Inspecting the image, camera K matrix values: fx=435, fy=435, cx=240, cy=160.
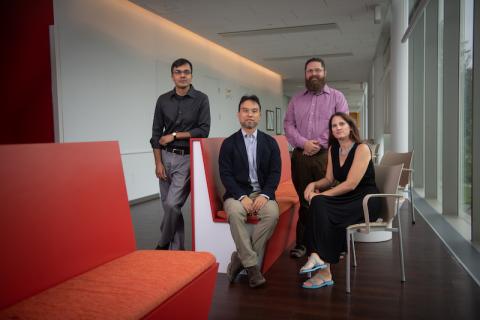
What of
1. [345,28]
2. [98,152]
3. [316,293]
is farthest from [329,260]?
[345,28]

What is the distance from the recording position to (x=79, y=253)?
6.55 ft

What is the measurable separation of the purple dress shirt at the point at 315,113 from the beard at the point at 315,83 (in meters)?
0.08

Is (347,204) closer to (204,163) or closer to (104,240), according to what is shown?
(204,163)

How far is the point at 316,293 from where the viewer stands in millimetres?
2984

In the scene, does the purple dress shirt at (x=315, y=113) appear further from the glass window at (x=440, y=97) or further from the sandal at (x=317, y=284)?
the glass window at (x=440, y=97)

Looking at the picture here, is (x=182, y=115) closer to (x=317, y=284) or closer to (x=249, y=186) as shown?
(x=249, y=186)

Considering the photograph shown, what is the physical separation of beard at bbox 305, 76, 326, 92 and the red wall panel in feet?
11.7

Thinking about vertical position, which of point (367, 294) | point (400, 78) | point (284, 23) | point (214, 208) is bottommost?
point (367, 294)

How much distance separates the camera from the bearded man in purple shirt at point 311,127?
146 inches

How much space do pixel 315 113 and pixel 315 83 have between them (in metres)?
0.27

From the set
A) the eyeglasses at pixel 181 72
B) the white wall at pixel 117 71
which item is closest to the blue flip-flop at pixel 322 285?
the eyeglasses at pixel 181 72

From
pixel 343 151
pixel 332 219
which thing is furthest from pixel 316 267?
pixel 343 151

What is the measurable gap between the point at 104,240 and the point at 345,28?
27.7 ft

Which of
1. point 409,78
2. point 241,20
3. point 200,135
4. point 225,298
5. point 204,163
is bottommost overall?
point 225,298
